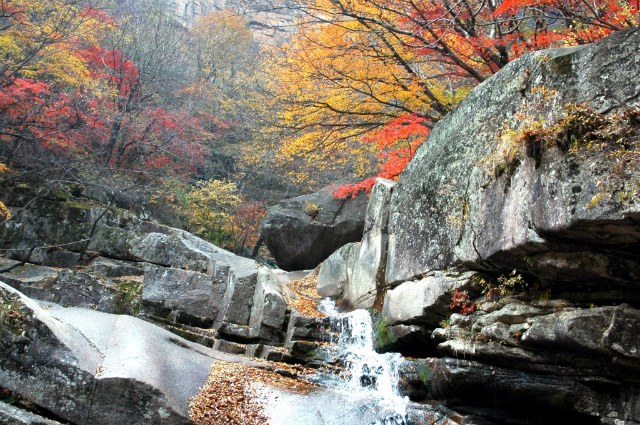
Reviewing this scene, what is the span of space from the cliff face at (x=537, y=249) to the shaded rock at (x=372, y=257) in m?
1.58

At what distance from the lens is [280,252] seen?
17641mm

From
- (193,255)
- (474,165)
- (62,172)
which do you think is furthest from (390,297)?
(62,172)

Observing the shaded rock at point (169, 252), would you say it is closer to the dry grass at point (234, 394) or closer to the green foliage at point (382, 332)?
the green foliage at point (382, 332)

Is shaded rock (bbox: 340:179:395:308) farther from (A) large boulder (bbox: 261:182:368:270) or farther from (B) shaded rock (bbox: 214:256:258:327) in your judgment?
(A) large boulder (bbox: 261:182:368:270)

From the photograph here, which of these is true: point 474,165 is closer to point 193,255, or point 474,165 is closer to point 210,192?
point 193,255

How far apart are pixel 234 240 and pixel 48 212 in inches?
334

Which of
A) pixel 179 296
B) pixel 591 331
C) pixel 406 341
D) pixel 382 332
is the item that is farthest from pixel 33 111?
pixel 591 331

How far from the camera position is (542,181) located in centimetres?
518

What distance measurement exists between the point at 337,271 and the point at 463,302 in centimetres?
633

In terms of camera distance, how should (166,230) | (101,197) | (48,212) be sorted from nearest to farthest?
(48,212), (166,230), (101,197)

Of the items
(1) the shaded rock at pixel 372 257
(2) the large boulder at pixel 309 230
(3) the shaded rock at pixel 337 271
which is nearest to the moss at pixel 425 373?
(1) the shaded rock at pixel 372 257

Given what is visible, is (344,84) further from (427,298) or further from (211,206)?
(211,206)

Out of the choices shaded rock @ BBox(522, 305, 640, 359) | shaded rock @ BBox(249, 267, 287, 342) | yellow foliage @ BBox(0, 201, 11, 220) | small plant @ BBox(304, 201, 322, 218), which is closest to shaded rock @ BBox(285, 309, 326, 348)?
shaded rock @ BBox(249, 267, 287, 342)

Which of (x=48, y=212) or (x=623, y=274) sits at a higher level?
(x=48, y=212)
